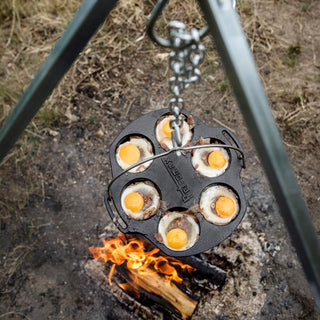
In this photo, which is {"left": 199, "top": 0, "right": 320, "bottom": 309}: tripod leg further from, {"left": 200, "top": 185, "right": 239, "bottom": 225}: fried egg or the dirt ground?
the dirt ground

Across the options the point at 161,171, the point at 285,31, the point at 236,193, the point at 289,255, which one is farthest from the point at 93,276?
the point at 285,31

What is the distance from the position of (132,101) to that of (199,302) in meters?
1.82

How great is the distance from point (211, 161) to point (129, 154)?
0.51 meters

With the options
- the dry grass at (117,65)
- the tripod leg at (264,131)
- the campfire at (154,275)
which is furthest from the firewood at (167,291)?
the tripod leg at (264,131)

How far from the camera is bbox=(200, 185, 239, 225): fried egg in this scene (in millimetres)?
2027

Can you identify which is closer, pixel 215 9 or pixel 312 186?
pixel 215 9

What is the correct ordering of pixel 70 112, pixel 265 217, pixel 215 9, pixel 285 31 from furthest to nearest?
pixel 285 31, pixel 70 112, pixel 265 217, pixel 215 9

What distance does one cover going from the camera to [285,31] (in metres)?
3.43

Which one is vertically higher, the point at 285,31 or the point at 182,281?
the point at 285,31

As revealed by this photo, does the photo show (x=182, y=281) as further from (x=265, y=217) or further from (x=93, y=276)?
(x=265, y=217)

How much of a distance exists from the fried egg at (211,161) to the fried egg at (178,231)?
0.30 m

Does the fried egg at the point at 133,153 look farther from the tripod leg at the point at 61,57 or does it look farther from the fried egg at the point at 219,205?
the tripod leg at the point at 61,57

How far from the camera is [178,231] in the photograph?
2.04m

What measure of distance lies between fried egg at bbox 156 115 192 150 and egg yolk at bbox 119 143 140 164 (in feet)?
0.54
